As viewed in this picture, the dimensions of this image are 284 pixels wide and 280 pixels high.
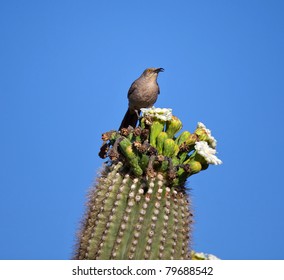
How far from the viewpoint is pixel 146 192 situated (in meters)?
4.79

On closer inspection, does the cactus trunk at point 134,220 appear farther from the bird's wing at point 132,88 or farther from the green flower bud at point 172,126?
the bird's wing at point 132,88

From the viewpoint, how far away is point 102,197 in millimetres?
4785

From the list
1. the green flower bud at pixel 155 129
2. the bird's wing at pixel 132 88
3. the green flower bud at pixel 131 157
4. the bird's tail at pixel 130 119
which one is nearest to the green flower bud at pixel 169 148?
the green flower bud at pixel 155 129

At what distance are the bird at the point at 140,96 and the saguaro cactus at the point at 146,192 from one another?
3848mm

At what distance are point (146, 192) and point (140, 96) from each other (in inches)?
180

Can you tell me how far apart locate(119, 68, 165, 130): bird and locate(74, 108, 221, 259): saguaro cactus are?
12.6 feet

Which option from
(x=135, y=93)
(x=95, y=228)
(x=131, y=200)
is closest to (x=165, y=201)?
(x=131, y=200)

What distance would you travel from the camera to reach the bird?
920cm

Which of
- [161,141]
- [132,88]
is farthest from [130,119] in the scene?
[161,141]

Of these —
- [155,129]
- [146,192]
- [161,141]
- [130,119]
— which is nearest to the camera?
[146,192]

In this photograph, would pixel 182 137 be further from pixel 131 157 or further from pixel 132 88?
pixel 132 88

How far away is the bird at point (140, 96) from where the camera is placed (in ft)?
30.2

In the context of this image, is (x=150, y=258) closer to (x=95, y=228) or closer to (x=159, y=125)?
(x=95, y=228)

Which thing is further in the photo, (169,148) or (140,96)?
(140,96)
